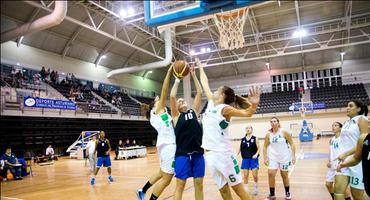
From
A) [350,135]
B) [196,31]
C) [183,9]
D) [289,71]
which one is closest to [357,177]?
[350,135]

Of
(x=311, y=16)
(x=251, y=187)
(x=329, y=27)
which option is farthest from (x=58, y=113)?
(x=329, y=27)

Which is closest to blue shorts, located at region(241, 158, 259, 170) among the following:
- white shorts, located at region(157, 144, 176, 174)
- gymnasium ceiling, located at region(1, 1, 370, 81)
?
white shorts, located at region(157, 144, 176, 174)

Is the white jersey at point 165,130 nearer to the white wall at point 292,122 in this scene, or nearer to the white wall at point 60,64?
the white wall at point 60,64

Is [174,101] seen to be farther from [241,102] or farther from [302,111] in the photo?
[302,111]

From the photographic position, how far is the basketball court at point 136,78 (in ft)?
25.1

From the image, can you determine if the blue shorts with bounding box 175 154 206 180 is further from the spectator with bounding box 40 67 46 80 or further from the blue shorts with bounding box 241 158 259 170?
the spectator with bounding box 40 67 46 80

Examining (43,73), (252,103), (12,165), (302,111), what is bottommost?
(12,165)

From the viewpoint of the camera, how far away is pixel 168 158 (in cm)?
393

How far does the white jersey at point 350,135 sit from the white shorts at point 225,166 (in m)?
1.70

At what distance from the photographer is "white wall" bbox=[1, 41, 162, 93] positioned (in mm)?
15312

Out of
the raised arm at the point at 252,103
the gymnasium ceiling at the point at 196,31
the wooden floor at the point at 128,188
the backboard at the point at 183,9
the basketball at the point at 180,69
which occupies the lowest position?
the wooden floor at the point at 128,188

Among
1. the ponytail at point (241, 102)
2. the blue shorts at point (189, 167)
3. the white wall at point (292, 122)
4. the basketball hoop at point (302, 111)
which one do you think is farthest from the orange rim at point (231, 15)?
the white wall at point (292, 122)

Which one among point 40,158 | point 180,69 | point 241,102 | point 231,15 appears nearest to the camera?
point 241,102

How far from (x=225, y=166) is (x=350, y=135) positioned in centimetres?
184
